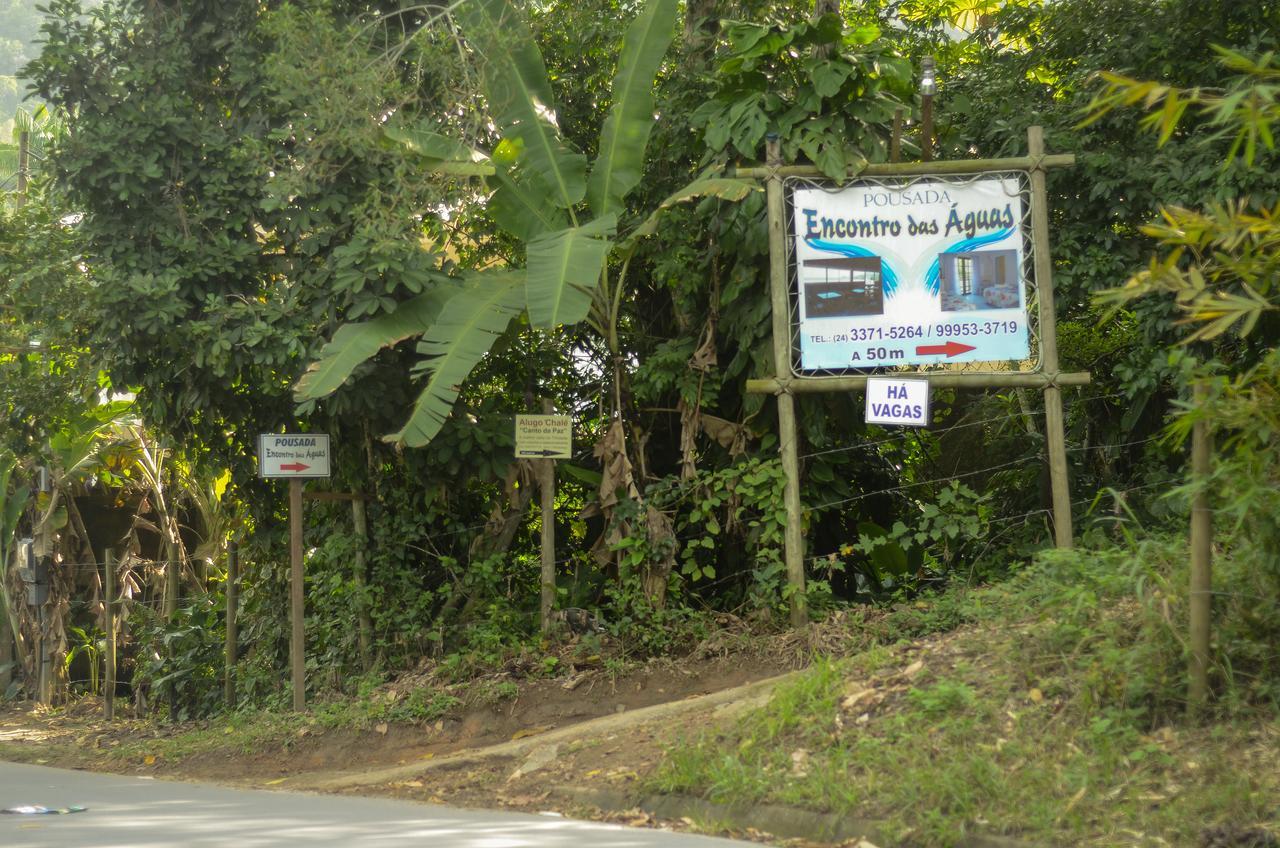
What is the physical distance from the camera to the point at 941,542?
34.7 ft

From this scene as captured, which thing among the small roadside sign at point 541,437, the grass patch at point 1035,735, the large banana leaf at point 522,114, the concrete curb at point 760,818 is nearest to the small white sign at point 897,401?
the grass patch at point 1035,735

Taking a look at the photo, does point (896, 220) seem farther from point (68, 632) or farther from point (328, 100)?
point (68, 632)

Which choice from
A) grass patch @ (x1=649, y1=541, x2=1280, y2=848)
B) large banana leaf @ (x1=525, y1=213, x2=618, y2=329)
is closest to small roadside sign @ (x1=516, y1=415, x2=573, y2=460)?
large banana leaf @ (x1=525, y1=213, x2=618, y2=329)

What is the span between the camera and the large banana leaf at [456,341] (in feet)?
29.7

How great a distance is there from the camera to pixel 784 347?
973 centimetres

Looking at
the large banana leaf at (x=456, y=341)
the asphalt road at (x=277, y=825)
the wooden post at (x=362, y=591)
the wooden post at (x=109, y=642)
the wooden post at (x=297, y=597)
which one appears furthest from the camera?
the wooden post at (x=109, y=642)

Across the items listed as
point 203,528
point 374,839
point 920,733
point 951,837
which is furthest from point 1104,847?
point 203,528

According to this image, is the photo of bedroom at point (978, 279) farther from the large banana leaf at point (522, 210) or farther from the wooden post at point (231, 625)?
the wooden post at point (231, 625)

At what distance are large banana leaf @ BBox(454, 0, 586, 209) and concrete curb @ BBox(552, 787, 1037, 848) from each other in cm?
500

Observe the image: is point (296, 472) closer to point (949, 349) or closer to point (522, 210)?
point (522, 210)

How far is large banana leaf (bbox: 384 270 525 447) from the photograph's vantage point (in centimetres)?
904

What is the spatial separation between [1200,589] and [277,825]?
4658mm

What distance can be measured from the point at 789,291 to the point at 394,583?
4.13m

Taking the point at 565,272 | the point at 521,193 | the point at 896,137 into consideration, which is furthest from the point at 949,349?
the point at 521,193
